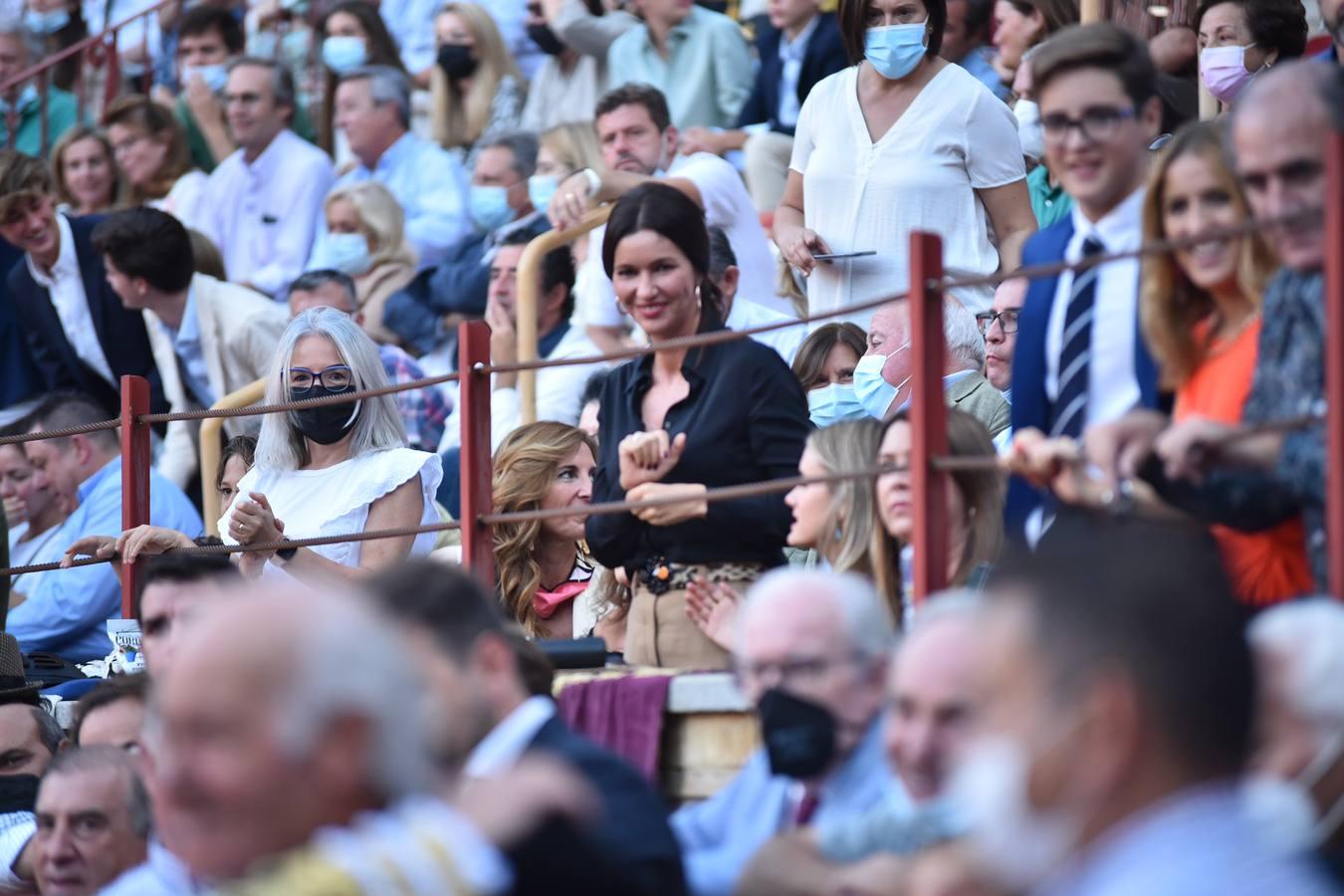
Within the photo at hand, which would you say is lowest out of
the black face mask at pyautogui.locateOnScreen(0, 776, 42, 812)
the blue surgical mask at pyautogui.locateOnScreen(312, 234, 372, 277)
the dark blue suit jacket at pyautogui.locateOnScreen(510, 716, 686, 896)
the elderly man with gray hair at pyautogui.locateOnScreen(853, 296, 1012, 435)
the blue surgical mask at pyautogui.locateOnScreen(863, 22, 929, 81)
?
the black face mask at pyautogui.locateOnScreen(0, 776, 42, 812)

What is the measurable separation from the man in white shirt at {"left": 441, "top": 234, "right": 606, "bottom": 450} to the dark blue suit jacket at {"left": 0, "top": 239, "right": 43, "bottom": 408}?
1.99 m

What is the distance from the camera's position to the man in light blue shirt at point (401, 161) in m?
11.6

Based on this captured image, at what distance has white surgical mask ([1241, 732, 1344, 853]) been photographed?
3182 millimetres

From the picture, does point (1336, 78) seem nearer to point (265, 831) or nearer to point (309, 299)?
point (265, 831)

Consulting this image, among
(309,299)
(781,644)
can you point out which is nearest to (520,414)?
(309,299)

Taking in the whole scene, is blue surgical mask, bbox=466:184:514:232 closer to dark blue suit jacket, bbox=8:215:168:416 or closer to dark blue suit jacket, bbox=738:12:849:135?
dark blue suit jacket, bbox=738:12:849:135

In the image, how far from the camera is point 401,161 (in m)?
12.0

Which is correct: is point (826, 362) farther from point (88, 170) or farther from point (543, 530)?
point (88, 170)

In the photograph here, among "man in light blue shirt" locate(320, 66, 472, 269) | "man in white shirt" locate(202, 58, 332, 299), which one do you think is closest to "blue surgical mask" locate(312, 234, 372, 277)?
"man in light blue shirt" locate(320, 66, 472, 269)

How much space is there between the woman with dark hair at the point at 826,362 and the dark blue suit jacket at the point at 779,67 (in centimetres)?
278

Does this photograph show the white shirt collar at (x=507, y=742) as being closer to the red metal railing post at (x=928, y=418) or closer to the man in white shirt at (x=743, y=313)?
the red metal railing post at (x=928, y=418)

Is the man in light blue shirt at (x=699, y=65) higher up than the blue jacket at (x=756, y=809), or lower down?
higher up

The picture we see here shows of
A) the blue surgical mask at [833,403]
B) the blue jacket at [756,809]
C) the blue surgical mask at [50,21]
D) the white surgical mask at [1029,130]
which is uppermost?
the blue surgical mask at [50,21]

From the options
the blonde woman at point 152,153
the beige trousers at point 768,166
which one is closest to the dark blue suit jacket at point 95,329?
the blonde woman at point 152,153
